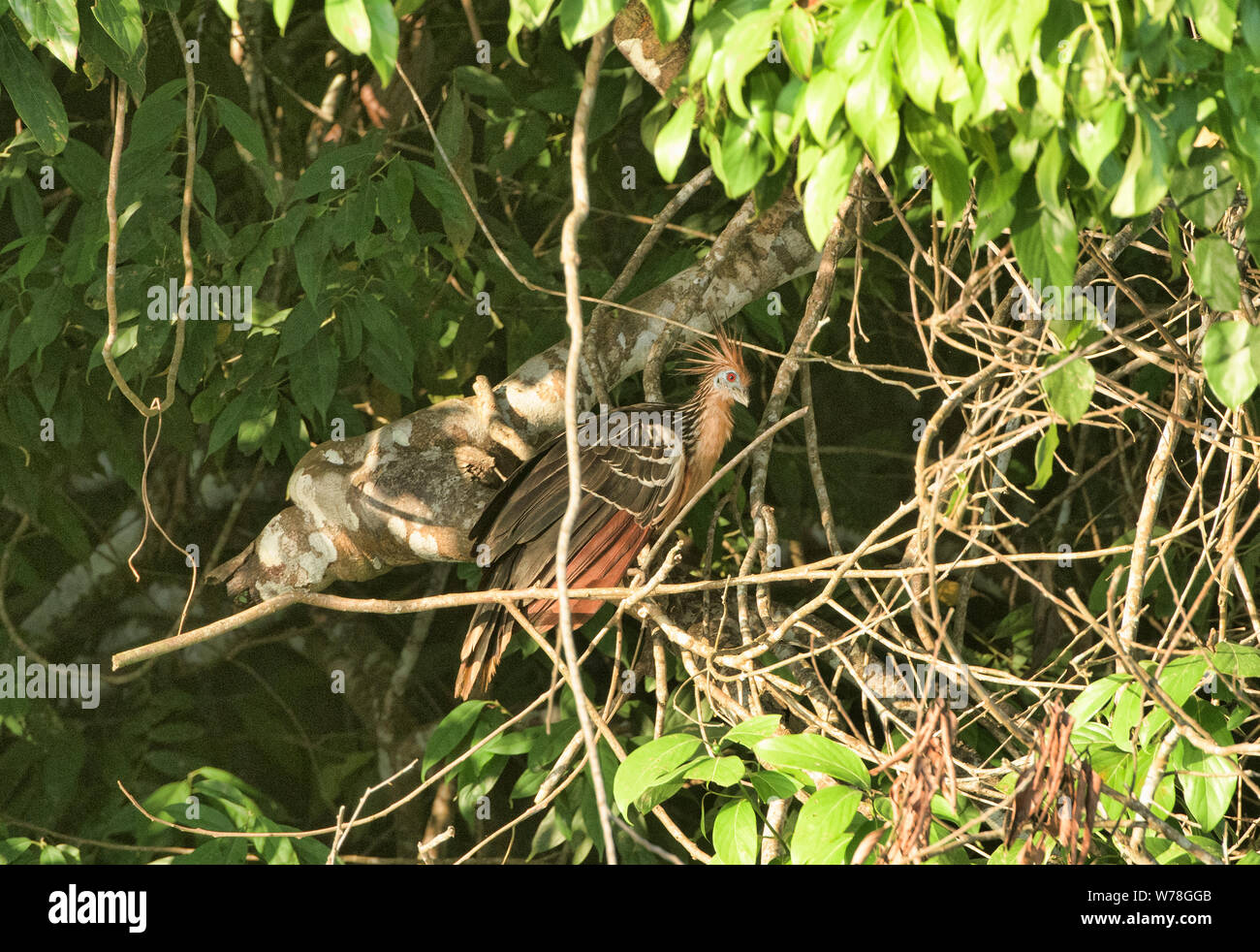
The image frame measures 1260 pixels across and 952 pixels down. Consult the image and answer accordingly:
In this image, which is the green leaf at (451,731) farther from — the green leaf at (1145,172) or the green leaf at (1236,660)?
the green leaf at (1145,172)

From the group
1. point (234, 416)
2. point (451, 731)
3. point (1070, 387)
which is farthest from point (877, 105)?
point (234, 416)

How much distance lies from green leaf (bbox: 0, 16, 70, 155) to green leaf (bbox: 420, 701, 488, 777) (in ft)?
4.92

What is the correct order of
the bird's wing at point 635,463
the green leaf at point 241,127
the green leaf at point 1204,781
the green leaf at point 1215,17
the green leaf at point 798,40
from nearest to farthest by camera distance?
the green leaf at point 1215,17
the green leaf at point 798,40
the green leaf at point 1204,781
the green leaf at point 241,127
the bird's wing at point 635,463

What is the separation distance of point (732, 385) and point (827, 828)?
1580mm

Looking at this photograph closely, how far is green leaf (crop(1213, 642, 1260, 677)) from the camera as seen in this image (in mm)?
1951

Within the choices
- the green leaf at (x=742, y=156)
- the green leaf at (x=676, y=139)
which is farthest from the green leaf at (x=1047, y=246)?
the green leaf at (x=676, y=139)

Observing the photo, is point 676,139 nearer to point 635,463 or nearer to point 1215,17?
point 1215,17

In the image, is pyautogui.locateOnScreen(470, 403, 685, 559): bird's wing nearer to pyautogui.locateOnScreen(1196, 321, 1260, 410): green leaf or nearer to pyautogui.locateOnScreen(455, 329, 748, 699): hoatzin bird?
pyautogui.locateOnScreen(455, 329, 748, 699): hoatzin bird

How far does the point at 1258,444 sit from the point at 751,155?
1.23 m

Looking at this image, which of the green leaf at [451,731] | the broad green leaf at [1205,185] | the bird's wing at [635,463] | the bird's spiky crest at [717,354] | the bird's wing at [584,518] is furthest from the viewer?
the bird's spiky crest at [717,354]

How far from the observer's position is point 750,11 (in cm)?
149

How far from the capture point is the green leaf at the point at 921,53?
1312mm

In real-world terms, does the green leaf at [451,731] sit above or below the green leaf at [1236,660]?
below

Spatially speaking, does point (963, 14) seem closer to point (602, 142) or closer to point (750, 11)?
point (750, 11)
